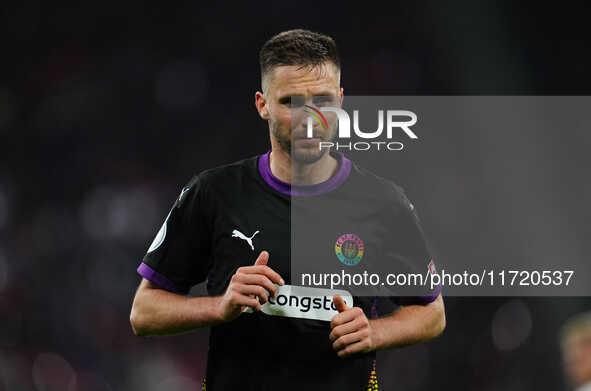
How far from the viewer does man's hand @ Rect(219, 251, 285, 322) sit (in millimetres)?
1887

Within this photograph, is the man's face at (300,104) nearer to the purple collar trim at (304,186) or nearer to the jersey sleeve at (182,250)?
the purple collar trim at (304,186)

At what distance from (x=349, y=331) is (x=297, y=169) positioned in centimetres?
62

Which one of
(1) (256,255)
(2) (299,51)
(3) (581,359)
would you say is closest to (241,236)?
(1) (256,255)

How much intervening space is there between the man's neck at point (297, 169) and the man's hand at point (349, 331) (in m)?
0.50

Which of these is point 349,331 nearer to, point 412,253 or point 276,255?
point 276,255

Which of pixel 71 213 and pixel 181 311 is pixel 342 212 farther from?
pixel 71 213

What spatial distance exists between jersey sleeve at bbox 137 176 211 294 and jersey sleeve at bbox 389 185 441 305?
668 millimetres

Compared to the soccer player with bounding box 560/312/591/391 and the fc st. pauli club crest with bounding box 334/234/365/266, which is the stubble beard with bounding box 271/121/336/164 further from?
the soccer player with bounding box 560/312/591/391

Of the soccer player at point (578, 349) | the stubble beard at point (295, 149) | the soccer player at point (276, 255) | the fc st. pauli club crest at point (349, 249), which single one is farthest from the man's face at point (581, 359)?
the stubble beard at point (295, 149)

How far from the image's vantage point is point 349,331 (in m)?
1.93

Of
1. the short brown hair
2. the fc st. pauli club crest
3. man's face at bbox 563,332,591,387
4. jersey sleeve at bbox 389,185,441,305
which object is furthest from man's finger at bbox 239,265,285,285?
man's face at bbox 563,332,591,387

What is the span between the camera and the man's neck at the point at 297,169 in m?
2.26

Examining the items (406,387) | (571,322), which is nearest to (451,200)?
(571,322)

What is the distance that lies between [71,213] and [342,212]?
531cm
